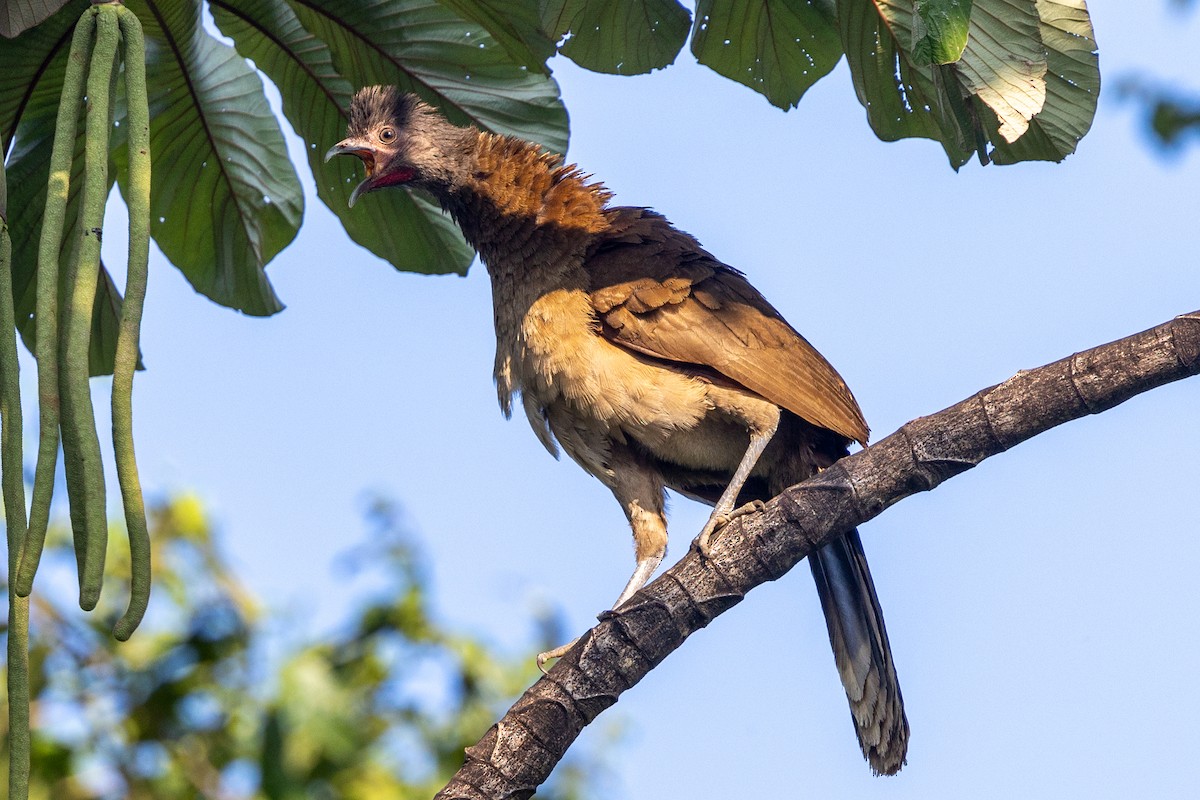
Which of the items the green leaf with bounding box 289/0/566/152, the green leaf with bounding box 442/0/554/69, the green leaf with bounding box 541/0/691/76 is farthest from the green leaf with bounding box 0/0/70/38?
the green leaf with bounding box 541/0/691/76

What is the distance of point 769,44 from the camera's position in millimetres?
3518

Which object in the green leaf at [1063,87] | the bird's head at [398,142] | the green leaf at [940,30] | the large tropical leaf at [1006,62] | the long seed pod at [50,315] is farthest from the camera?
the bird's head at [398,142]

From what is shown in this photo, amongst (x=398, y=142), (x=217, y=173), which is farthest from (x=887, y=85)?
(x=217, y=173)

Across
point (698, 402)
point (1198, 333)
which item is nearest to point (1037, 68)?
point (1198, 333)

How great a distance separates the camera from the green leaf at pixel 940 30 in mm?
2250

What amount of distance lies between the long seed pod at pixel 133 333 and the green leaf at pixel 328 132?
1223 mm

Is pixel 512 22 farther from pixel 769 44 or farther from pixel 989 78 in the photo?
pixel 989 78

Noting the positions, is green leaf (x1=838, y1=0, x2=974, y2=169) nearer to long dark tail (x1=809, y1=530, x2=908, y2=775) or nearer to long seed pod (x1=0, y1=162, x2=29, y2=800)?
long dark tail (x1=809, y1=530, x2=908, y2=775)

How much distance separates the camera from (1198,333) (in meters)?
2.36

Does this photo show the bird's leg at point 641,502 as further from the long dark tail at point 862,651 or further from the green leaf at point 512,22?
the green leaf at point 512,22

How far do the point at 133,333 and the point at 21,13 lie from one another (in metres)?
0.76

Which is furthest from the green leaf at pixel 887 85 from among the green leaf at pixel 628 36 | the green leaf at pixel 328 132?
the green leaf at pixel 328 132

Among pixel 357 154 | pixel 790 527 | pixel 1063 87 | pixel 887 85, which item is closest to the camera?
pixel 790 527

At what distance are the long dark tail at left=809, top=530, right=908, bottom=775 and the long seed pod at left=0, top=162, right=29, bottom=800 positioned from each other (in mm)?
2210
